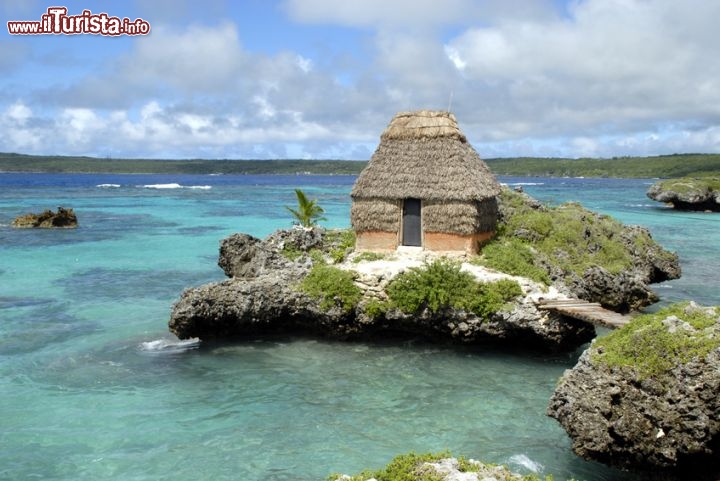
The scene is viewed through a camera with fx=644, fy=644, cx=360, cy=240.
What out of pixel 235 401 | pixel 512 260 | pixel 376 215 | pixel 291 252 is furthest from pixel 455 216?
pixel 235 401

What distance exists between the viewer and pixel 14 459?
1155 cm

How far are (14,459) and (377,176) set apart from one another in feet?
40.7

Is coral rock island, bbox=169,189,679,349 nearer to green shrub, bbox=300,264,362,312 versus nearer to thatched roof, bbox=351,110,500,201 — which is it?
green shrub, bbox=300,264,362,312

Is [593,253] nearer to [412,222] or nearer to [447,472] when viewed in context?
[412,222]

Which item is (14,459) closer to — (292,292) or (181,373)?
(181,373)

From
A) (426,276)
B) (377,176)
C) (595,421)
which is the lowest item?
(595,421)

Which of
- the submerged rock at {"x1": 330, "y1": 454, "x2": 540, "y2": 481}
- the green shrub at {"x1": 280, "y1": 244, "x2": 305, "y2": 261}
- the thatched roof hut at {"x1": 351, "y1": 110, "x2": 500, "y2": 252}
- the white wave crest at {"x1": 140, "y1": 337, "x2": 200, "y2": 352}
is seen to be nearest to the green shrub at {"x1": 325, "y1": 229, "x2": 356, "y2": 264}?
the thatched roof hut at {"x1": 351, "y1": 110, "x2": 500, "y2": 252}

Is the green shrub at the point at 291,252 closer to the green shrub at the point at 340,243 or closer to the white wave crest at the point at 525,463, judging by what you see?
the green shrub at the point at 340,243

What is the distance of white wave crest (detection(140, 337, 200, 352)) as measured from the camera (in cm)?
1767

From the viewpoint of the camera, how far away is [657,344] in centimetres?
1034

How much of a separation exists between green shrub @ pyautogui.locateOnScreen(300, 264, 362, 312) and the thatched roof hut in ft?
10.6

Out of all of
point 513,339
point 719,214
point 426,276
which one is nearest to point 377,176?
point 426,276

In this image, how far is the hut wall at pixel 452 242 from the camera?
63.6 ft

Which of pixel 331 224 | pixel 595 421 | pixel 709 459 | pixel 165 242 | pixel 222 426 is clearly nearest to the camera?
pixel 709 459
